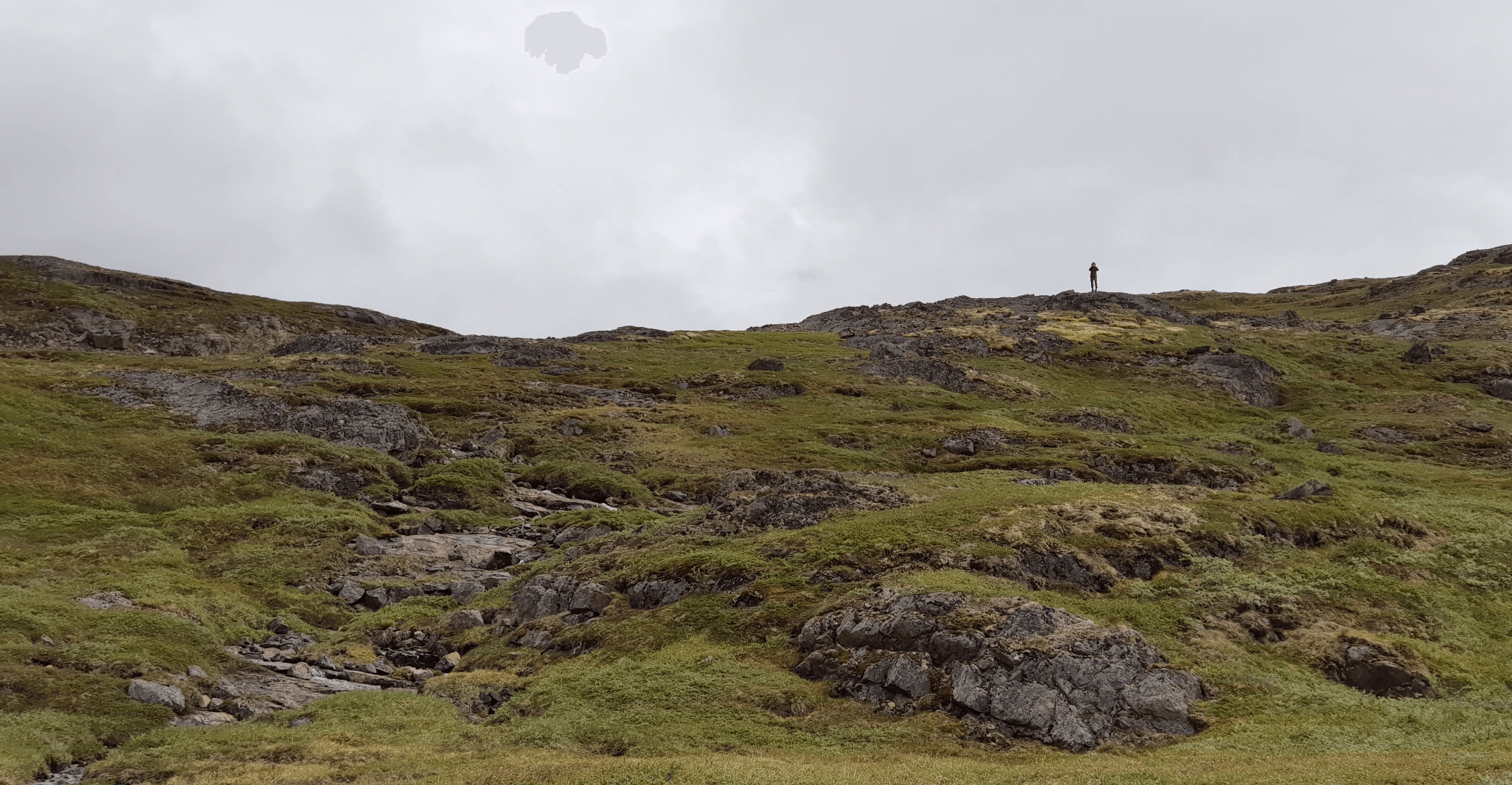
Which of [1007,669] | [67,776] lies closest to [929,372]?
[1007,669]

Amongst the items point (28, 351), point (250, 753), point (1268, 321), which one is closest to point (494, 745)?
point (250, 753)

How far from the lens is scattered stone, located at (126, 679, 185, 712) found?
91.9 ft

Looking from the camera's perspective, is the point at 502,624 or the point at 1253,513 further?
the point at 1253,513

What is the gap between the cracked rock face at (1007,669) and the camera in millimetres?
27344

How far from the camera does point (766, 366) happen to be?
11831 cm

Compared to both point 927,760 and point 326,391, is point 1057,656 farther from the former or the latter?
point 326,391

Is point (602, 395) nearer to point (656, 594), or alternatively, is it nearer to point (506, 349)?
point (506, 349)

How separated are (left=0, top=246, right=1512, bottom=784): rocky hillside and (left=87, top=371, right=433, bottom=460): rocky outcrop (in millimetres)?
454

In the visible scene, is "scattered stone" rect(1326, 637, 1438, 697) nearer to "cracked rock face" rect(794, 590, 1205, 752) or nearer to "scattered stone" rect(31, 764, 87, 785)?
"cracked rock face" rect(794, 590, 1205, 752)

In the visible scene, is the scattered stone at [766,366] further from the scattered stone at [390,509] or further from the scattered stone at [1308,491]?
the scattered stone at [1308,491]

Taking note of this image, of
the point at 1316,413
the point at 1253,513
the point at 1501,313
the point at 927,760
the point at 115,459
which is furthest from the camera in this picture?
the point at 1501,313

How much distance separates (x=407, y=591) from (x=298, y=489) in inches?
775

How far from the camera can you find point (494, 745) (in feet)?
89.7

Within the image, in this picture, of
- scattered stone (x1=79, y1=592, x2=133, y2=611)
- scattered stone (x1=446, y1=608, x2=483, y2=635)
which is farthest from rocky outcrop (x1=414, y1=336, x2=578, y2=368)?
scattered stone (x1=79, y1=592, x2=133, y2=611)
